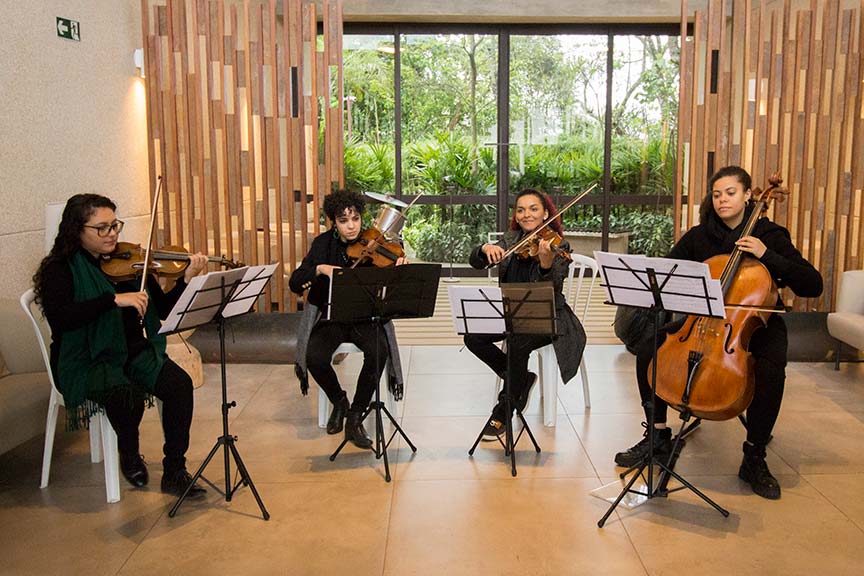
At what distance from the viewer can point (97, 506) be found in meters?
3.24

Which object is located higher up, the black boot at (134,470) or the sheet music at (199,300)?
the sheet music at (199,300)

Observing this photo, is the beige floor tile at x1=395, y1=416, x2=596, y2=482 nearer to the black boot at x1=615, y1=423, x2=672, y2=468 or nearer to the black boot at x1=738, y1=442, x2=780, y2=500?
the black boot at x1=615, y1=423, x2=672, y2=468

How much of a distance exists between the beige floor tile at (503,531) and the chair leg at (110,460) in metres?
1.07

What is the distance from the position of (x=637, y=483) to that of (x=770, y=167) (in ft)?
9.17

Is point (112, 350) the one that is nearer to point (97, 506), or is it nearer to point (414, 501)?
point (97, 506)

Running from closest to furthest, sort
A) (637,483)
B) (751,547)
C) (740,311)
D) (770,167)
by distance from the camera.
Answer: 1. (751,547)
2. (740,311)
3. (637,483)
4. (770,167)

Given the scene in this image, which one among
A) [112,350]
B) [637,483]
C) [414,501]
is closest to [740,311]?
[637,483]

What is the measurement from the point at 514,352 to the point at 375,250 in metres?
0.79

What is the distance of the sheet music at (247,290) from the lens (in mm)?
3164

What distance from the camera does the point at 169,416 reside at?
3318 mm

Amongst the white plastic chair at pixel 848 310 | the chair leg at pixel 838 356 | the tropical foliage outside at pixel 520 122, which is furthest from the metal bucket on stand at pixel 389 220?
the tropical foliage outside at pixel 520 122

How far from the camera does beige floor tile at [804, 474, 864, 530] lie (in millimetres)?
3121

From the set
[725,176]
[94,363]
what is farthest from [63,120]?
[725,176]

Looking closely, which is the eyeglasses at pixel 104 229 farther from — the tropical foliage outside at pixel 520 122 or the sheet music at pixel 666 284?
the tropical foliage outside at pixel 520 122
